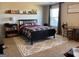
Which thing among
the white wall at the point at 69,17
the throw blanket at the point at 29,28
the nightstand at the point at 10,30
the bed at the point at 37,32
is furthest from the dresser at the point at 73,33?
the nightstand at the point at 10,30

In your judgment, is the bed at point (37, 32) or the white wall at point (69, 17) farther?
the bed at point (37, 32)

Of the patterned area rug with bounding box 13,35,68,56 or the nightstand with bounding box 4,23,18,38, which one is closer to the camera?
the nightstand with bounding box 4,23,18,38

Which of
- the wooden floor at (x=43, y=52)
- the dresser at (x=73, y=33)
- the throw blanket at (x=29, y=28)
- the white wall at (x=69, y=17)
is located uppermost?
the white wall at (x=69, y=17)

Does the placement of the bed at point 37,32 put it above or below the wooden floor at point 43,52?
above

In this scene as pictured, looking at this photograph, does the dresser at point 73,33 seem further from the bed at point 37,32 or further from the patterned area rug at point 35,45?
the bed at point 37,32

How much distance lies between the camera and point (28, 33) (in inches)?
145

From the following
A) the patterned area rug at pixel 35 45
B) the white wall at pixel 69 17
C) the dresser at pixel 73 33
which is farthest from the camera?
the dresser at pixel 73 33

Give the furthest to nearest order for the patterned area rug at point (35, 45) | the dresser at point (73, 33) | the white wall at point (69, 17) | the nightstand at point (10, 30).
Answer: the dresser at point (73, 33), the white wall at point (69, 17), the patterned area rug at point (35, 45), the nightstand at point (10, 30)

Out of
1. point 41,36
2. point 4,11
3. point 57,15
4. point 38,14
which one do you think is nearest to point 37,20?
point 38,14

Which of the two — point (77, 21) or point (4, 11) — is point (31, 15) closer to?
point (4, 11)

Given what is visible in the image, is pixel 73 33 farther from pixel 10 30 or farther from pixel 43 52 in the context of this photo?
pixel 10 30

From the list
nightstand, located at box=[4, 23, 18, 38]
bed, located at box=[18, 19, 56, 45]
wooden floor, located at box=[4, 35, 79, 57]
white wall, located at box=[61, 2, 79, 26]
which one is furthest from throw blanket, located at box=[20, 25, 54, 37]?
white wall, located at box=[61, 2, 79, 26]

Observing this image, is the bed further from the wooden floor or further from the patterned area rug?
the wooden floor

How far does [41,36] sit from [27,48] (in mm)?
856
